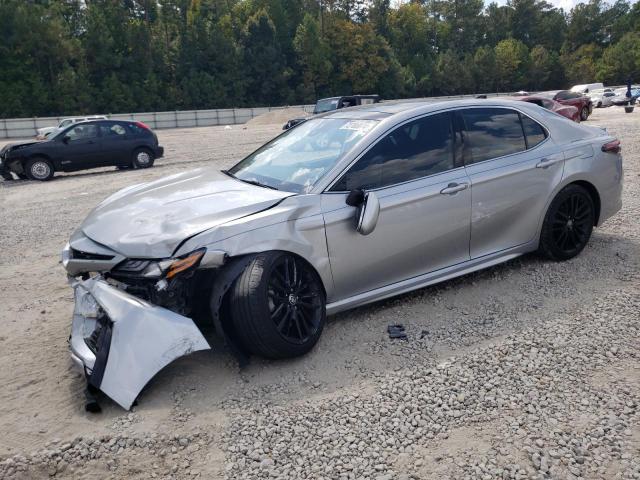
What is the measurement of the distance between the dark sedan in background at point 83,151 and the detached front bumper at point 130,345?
12562mm

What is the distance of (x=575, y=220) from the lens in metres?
5.11

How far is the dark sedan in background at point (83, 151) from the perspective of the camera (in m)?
14.2

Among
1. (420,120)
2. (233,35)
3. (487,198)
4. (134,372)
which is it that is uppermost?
(233,35)

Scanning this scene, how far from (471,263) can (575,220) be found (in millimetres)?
1340

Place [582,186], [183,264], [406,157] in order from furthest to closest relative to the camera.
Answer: [582,186]
[406,157]
[183,264]

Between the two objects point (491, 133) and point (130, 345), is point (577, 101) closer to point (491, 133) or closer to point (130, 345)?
point (491, 133)

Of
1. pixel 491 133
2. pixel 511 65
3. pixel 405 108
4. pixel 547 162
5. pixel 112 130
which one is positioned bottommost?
pixel 547 162

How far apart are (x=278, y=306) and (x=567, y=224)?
10.0 ft

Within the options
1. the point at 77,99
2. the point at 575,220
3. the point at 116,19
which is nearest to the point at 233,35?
the point at 116,19

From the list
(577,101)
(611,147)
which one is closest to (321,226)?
(611,147)

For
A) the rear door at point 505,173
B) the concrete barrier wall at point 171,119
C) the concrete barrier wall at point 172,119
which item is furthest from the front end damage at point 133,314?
the concrete barrier wall at point 172,119

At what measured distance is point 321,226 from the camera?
3.75 metres

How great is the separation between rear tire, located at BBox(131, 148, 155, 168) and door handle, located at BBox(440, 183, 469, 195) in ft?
43.2

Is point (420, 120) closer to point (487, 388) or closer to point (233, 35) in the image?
point (487, 388)
